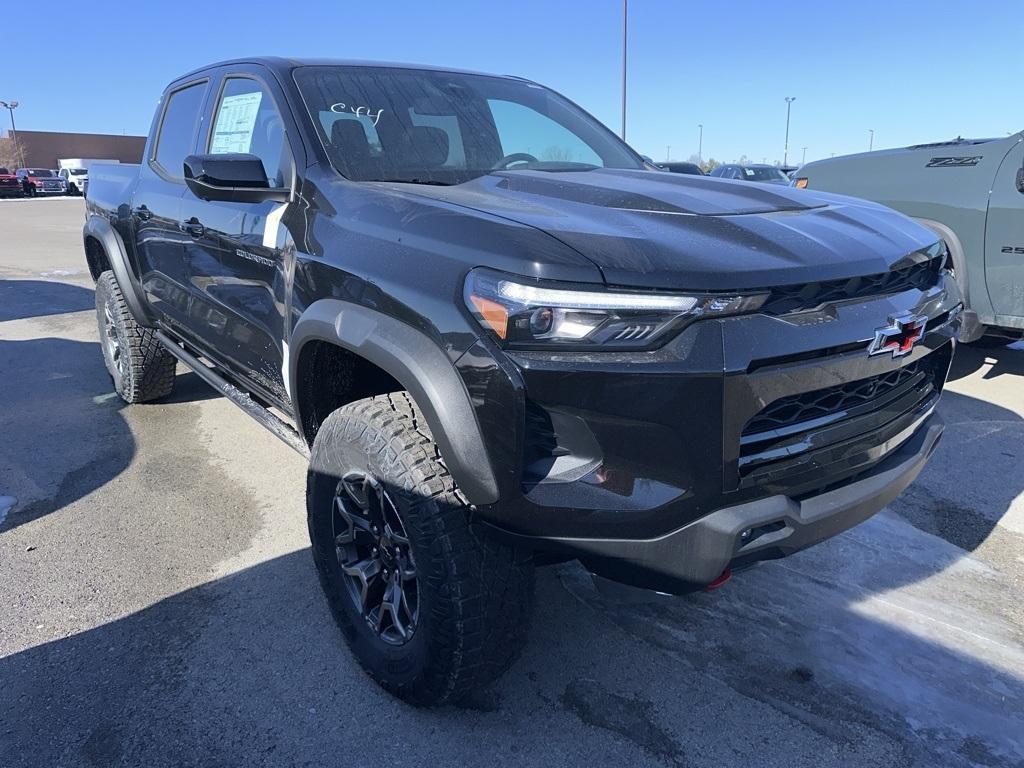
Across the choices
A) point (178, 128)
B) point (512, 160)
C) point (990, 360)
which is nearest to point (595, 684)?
point (512, 160)

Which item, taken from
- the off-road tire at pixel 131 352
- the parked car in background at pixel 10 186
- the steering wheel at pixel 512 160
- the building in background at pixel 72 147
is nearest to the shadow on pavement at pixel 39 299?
the off-road tire at pixel 131 352

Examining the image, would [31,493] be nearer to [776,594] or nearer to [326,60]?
[326,60]

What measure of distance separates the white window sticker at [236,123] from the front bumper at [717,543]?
86.3 inches

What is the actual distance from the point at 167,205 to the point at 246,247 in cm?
119

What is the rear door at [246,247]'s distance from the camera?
8.77 feet

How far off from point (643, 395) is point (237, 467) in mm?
3021

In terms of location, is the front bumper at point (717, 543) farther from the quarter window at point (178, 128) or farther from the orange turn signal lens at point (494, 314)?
the quarter window at point (178, 128)

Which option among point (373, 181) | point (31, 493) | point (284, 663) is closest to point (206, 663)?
point (284, 663)

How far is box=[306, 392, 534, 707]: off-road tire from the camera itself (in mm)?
1938

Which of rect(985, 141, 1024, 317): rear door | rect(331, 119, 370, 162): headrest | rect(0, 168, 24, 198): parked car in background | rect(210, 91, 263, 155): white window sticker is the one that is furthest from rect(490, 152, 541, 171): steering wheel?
rect(0, 168, 24, 198): parked car in background

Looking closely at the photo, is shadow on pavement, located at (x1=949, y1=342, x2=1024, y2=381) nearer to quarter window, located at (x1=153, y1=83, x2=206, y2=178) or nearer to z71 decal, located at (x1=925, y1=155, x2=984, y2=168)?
z71 decal, located at (x1=925, y1=155, x2=984, y2=168)

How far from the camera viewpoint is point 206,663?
249 centimetres

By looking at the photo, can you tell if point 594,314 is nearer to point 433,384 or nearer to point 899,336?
point 433,384

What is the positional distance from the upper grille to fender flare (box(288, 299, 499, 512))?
28.7 inches
